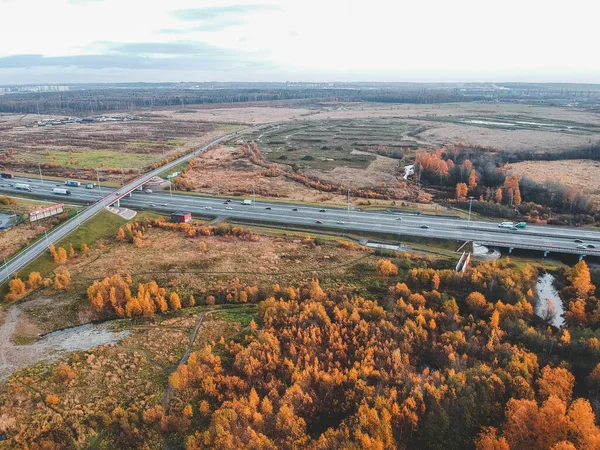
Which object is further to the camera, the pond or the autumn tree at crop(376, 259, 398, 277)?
the autumn tree at crop(376, 259, 398, 277)

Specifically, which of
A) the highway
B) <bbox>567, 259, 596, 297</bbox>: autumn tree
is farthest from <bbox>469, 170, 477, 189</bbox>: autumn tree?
<bbox>567, 259, 596, 297</bbox>: autumn tree

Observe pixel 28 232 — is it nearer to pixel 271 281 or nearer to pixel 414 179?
pixel 271 281

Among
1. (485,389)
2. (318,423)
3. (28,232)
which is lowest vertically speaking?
(318,423)

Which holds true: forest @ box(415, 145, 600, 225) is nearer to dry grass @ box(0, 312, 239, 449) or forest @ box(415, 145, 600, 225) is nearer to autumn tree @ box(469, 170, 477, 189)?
autumn tree @ box(469, 170, 477, 189)

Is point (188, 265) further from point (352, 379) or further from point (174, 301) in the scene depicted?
point (352, 379)

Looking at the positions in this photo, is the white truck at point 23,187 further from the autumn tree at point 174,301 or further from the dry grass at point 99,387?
the dry grass at point 99,387

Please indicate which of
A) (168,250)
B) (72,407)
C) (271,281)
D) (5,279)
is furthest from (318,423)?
(5,279)
